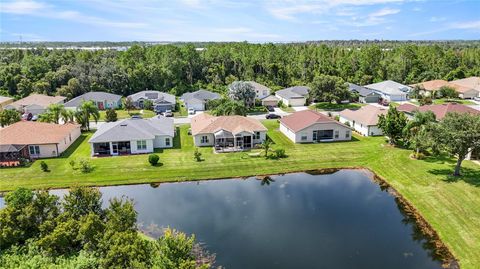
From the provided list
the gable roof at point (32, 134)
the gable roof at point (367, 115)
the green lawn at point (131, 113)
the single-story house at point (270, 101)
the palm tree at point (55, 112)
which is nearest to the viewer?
the gable roof at point (32, 134)

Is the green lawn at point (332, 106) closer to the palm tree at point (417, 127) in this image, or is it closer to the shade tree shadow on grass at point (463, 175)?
the palm tree at point (417, 127)

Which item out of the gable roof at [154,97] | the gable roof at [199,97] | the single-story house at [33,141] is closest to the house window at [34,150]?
the single-story house at [33,141]

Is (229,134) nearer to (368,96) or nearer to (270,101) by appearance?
(270,101)

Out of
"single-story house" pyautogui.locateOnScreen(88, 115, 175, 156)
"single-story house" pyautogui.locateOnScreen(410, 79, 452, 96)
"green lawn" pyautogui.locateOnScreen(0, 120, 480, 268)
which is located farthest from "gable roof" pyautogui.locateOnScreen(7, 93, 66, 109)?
"single-story house" pyautogui.locateOnScreen(410, 79, 452, 96)

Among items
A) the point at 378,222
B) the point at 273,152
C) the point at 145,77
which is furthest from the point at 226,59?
the point at 378,222

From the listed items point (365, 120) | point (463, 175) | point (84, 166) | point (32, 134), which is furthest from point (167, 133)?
point (463, 175)

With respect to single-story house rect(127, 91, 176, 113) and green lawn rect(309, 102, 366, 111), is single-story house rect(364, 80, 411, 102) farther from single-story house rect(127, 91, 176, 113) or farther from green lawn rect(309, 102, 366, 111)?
single-story house rect(127, 91, 176, 113)

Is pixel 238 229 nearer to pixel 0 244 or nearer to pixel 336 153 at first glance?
pixel 0 244
